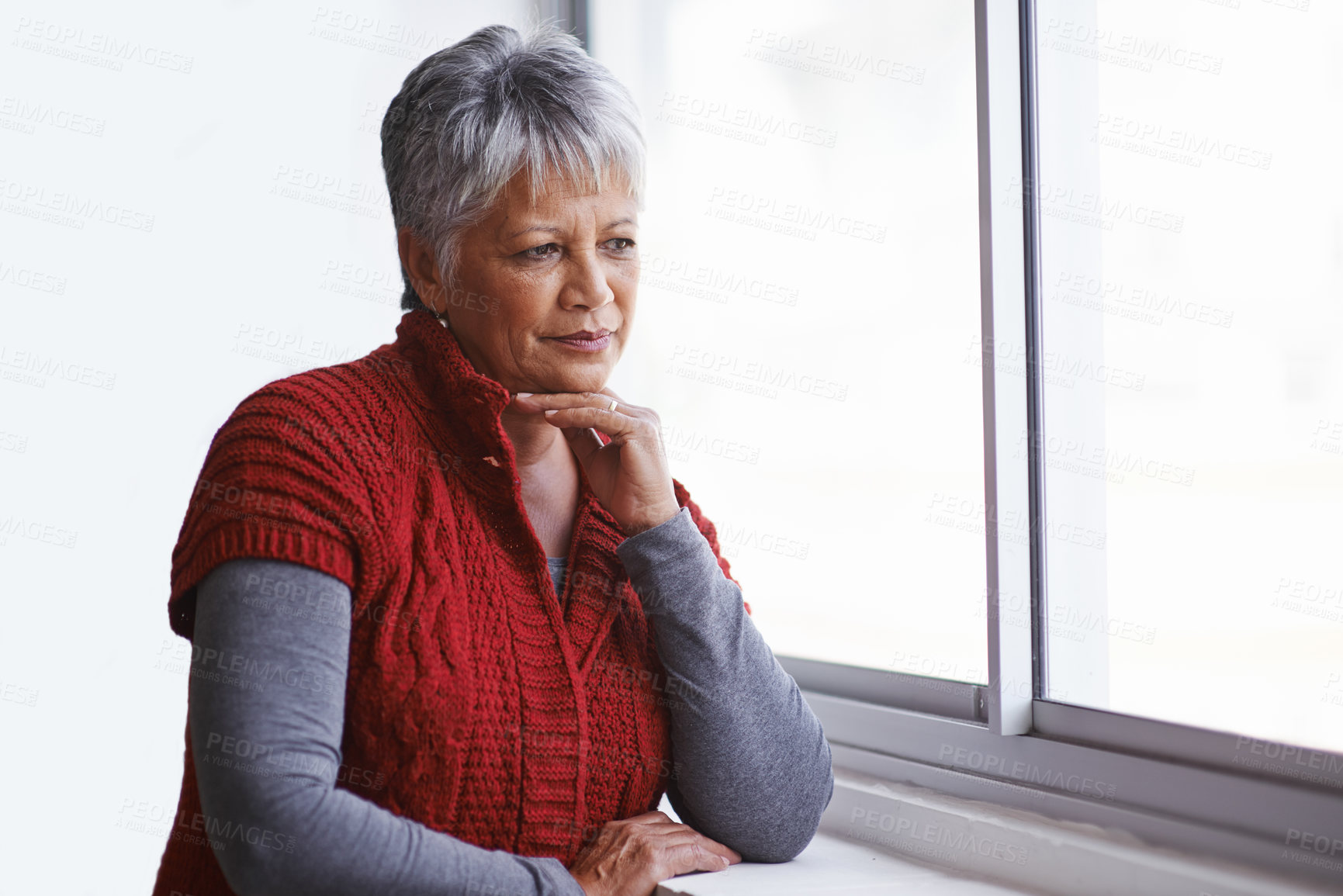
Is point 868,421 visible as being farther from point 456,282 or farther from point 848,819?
point 456,282

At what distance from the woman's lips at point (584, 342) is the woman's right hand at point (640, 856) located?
1.76ft

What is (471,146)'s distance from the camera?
3.92 feet

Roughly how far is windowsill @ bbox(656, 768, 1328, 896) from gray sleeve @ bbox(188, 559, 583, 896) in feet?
1.17

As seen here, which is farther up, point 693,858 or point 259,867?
point 259,867

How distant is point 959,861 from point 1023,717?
0.67 ft

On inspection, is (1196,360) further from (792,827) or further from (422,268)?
(422,268)

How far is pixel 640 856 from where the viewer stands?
1.20 m

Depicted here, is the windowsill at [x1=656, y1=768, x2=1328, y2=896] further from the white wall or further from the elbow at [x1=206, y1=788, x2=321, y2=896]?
the white wall

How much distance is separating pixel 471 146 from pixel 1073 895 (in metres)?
1.09

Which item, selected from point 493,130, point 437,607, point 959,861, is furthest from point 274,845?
point 959,861

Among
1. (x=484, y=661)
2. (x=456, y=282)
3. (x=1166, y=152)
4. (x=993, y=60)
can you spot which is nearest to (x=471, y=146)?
(x=456, y=282)

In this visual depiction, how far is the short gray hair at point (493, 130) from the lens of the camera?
3.94ft

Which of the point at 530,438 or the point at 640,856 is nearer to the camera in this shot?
the point at 640,856

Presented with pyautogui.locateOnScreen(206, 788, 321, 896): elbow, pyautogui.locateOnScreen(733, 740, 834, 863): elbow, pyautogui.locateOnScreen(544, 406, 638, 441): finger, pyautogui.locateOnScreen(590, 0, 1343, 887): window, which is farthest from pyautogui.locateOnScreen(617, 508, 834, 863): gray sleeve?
pyautogui.locateOnScreen(206, 788, 321, 896): elbow
